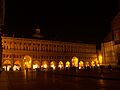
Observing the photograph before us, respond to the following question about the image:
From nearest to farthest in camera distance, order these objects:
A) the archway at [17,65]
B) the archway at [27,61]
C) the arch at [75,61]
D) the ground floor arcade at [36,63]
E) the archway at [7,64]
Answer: the archway at [7,64], the ground floor arcade at [36,63], the archway at [17,65], the archway at [27,61], the arch at [75,61]

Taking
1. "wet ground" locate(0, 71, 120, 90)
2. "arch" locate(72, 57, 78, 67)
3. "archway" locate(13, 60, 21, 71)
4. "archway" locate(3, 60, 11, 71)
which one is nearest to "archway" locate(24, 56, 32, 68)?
"archway" locate(13, 60, 21, 71)

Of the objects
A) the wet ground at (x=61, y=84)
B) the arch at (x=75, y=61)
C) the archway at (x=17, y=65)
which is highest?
the arch at (x=75, y=61)

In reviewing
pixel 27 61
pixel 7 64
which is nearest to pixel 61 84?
pixel 7 64

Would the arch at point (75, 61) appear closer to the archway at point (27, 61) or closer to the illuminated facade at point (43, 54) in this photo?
the illuminated facade at point (43, 54)

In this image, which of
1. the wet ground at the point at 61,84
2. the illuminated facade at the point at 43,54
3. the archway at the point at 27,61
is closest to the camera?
the wet ground at the point at 61,84

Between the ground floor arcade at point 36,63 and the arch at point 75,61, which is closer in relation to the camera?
the ground floor arcade at point 36,63

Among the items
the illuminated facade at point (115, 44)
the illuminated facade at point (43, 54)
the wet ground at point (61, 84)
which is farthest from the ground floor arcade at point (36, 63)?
the wet ground at point (61, 84)

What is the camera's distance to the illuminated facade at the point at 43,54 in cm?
7494

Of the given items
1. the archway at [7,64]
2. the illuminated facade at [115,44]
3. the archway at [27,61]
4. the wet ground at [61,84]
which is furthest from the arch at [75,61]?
the wet ground at [61,84]

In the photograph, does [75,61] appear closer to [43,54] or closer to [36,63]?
[43,54]

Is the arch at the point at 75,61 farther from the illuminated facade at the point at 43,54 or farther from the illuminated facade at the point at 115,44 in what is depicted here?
the illuminated facade at the point at 115,44

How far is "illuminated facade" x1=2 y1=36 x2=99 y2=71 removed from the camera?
246 ft

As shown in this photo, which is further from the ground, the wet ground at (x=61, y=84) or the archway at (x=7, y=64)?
the archway at (x=7, y=64)

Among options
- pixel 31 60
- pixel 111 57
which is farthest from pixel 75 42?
pixel 111 57
